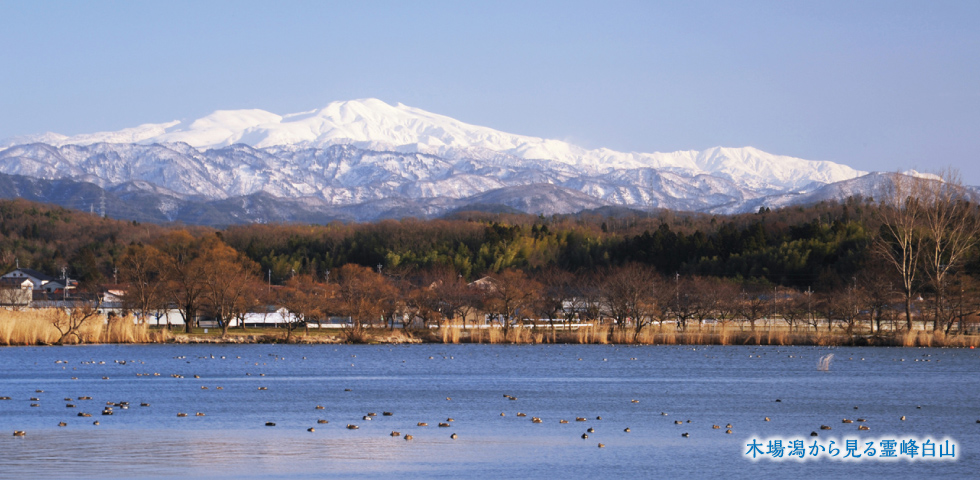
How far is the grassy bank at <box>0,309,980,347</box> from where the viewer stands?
6581 cm

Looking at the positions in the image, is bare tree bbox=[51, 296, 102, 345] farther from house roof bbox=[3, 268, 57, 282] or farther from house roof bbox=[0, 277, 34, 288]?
house roof bbox=[3, 268, 57, 282]

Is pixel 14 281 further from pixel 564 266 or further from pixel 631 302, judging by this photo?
pixel 631 302

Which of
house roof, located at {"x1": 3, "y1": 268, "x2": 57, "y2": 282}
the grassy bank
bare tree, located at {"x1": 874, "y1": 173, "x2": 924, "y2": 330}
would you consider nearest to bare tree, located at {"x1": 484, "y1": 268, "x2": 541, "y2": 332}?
the grassy bank

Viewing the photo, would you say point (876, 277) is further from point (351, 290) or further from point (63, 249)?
point (63, 249)

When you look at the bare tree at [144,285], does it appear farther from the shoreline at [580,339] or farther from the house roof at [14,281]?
the house roof at [14,281]

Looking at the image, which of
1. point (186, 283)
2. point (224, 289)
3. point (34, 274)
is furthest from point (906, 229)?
point (34, 274)

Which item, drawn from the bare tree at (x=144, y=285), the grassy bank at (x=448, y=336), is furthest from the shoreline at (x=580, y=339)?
the bare tree at (x=144, y=285)

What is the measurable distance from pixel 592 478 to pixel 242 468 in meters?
6.90

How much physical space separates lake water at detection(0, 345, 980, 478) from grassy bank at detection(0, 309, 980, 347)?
5435 millimetres

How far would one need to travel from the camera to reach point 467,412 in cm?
3178

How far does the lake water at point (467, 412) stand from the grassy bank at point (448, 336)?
17.8ft

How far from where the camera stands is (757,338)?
7206 cm

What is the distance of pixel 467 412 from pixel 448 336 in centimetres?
4456

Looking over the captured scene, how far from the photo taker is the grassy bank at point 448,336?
65812 mm
